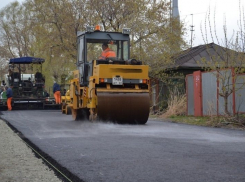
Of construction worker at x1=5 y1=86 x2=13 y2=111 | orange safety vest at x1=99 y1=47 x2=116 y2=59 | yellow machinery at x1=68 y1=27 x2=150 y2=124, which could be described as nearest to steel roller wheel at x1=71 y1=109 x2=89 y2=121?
yellow machinery at x1=68 y1=27 x2=150 y2=124

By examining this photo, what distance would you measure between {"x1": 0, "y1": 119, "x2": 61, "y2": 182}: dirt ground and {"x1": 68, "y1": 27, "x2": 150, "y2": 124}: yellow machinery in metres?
5.46

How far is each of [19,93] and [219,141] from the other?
22.6 metres

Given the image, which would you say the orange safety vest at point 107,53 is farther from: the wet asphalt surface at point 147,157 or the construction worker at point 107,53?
the wet asphalt surface at point 147,157

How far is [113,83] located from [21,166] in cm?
827

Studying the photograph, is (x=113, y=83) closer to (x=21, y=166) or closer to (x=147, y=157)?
(x=147, y=157)

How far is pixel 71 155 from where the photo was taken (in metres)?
7.77

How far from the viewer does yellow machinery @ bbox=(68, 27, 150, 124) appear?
14.8 m

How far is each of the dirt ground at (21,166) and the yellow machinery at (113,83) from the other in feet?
17.9

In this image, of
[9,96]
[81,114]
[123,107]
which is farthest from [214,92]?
[9,96]

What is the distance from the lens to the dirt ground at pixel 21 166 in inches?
238

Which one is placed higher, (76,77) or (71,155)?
(76,77)

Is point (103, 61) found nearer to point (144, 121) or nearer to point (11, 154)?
point (144, 121)

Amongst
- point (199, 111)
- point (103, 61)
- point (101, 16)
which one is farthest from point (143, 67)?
point (101, 16)

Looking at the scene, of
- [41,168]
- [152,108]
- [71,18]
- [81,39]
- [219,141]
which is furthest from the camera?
[71,18]
